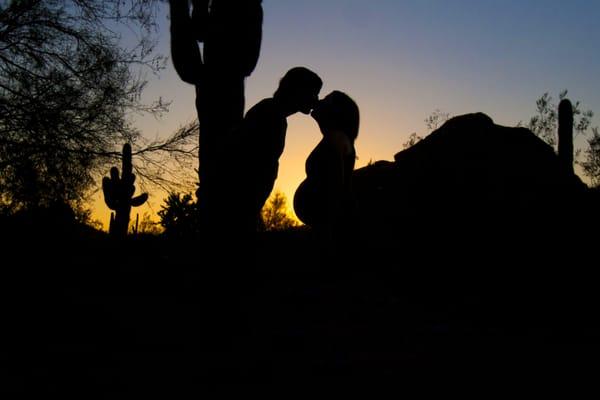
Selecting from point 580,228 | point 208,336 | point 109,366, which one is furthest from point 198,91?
point 580,228

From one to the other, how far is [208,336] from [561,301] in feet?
13.8

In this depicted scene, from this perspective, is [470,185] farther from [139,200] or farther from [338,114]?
[139,200]

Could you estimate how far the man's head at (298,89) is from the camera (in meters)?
3.42

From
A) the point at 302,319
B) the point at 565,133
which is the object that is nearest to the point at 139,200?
the point at 302,319

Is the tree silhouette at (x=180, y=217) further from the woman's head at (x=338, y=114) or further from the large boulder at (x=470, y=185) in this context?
the woman's head at (x=338, y=114)

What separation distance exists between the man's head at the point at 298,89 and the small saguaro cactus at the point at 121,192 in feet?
30.7

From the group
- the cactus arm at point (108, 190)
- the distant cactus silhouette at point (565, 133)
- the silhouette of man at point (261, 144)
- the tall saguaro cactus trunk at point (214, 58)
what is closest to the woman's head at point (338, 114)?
the tall saguaro cactus trunk at point (214, 58)

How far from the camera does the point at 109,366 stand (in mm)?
3492

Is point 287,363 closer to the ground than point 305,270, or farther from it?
closer to the ground

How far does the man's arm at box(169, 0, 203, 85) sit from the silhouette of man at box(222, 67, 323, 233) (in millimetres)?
756

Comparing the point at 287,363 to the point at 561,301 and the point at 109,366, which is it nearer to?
the point at 109,366

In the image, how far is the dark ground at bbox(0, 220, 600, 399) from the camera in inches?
126

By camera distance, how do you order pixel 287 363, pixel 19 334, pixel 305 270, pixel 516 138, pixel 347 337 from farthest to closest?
1. pixel 516 138
2. pixel 305 270
3. pixel 19 334
4. pixel 347 337
5. pixel 287 363

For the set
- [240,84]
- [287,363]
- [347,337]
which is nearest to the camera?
[287,363]
